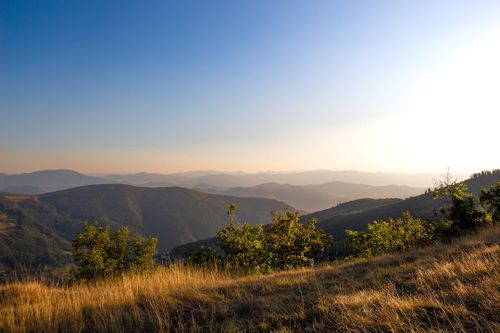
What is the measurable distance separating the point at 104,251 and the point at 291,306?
3021cm

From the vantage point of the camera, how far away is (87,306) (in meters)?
7.06

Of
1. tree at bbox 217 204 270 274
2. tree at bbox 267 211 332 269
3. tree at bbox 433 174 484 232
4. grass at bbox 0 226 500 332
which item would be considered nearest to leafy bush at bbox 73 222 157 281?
tree at bbox 217 204 270 274

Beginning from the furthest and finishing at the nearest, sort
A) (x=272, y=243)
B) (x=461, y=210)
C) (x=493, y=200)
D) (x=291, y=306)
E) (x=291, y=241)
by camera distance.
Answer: (x=291, y=241) → (x=272, y=243) → (x=493, y=200) → (x=461, y=210) → (x=291, y=306)

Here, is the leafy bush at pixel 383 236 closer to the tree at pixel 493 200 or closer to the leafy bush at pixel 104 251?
the tree at pixel 493 200

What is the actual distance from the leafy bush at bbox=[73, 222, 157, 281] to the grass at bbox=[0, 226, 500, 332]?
69.9ft

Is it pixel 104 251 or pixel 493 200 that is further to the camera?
pixel 104 251

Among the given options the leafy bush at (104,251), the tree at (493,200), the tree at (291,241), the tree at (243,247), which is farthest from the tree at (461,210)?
the leafy bush at (104,251)

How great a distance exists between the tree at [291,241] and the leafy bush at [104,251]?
12.3 meters

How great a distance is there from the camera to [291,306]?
5758 millimetres

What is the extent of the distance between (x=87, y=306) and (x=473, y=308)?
757 cm

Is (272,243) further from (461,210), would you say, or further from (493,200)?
(493,200)

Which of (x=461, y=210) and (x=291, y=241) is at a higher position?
(x=461, y=210)

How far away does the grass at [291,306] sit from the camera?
427 centimetres

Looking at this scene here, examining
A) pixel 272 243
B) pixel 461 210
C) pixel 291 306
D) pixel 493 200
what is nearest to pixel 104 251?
pixel 272 243
